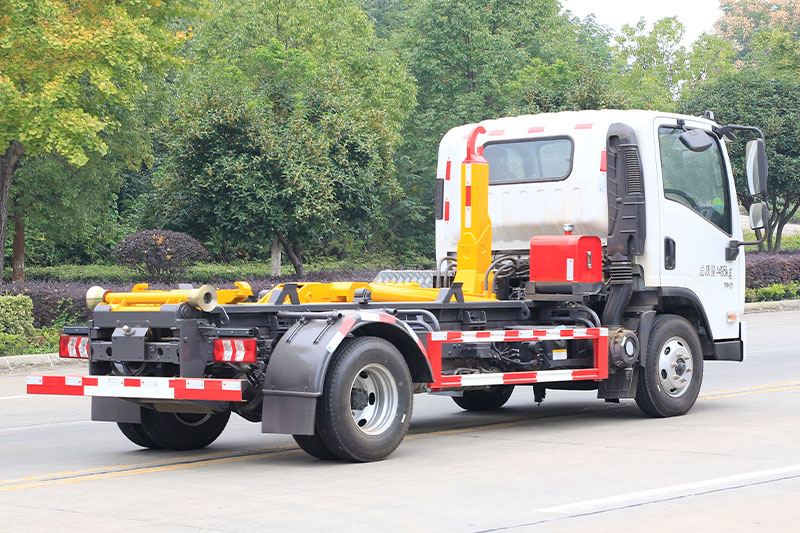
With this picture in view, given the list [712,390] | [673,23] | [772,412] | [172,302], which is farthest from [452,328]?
[673,23]

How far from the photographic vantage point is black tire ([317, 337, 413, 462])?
867 cm

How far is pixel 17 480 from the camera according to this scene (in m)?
8.55

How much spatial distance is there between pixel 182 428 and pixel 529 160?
4.55 m

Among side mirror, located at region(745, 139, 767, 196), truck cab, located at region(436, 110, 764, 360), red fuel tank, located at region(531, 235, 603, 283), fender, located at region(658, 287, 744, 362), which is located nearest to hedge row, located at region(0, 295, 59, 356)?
truck cab, located at region(436, 110, 764, 360)

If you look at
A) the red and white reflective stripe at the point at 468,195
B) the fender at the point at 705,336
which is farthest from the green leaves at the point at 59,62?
the fender at the point at 705,336

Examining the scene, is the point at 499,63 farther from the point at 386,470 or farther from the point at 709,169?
the point at 386,470

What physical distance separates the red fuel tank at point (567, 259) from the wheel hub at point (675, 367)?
1035mm

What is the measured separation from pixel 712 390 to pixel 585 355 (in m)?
3.48

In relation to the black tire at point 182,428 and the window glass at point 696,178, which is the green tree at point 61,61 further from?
the window glass at point 696,178

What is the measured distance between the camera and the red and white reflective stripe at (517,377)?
994 cm

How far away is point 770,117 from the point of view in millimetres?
37875

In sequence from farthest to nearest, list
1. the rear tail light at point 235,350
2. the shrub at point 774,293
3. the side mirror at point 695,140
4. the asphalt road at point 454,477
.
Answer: the shrub at point 774,293, the side mirror at point 695,140, the rear tail light at point 235,350, the asphalt road at point 454,477

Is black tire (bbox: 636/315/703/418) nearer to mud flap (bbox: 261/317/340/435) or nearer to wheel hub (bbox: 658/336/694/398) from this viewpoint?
wheel hub (bbox: 658/336/694/398)

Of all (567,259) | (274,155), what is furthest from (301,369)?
(274,155)
